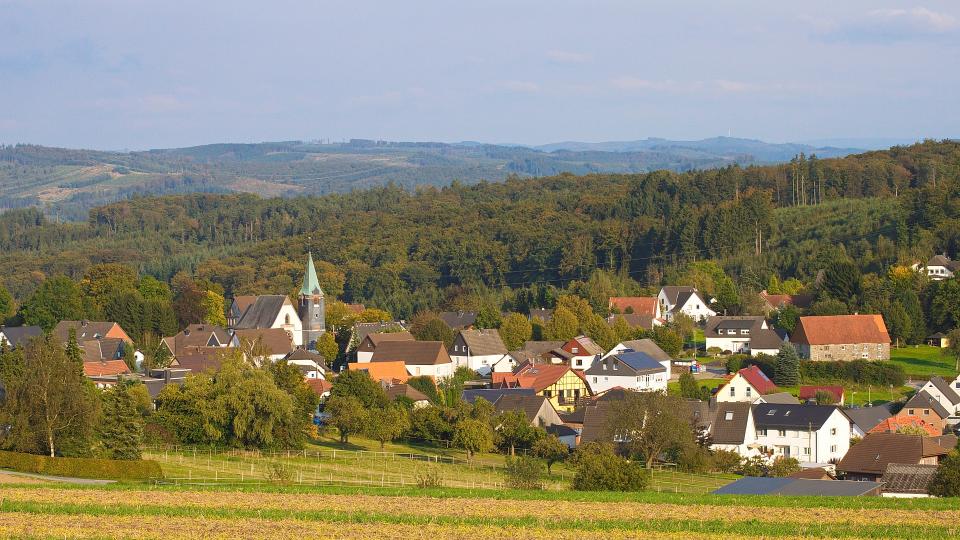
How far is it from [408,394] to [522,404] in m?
7.06

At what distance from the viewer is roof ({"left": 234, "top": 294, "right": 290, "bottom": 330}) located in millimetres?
79125

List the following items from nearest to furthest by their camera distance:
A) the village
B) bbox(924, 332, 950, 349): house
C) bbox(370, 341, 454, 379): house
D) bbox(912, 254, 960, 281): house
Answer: the village, bbox(370, 341, 454, 379): house, bbox(924, 332, 950, 349): house, bbox(912, 254, 960, 281): house

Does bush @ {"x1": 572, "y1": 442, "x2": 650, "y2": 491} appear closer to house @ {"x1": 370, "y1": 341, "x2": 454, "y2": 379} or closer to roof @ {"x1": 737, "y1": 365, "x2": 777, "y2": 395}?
roof @ {"x1": 737, "y1": 365, "x2": 777, "y2": 395}

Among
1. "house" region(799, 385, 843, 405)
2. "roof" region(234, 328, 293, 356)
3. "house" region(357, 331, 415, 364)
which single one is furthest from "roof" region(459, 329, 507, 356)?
"house" region(799, 385, 843, 405)

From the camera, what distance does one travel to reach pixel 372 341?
68438 millimetres

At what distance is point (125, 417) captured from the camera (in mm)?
36406

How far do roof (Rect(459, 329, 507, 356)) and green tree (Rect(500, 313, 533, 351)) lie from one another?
196 cm

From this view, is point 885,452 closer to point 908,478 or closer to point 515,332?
Result: point 908,478

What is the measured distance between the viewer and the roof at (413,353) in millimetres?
65250

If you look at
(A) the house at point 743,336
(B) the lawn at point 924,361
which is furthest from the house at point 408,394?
(B) the lawn at point 924,361

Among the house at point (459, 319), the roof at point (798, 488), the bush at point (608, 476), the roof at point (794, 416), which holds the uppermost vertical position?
the bush at point (608, 476)

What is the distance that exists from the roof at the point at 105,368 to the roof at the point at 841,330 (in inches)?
1334

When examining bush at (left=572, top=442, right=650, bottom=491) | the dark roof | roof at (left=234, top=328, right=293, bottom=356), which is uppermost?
bush at (left=572, top=442, right=650, bottom=491)

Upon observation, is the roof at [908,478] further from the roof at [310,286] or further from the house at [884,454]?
the roof at [310,286]
